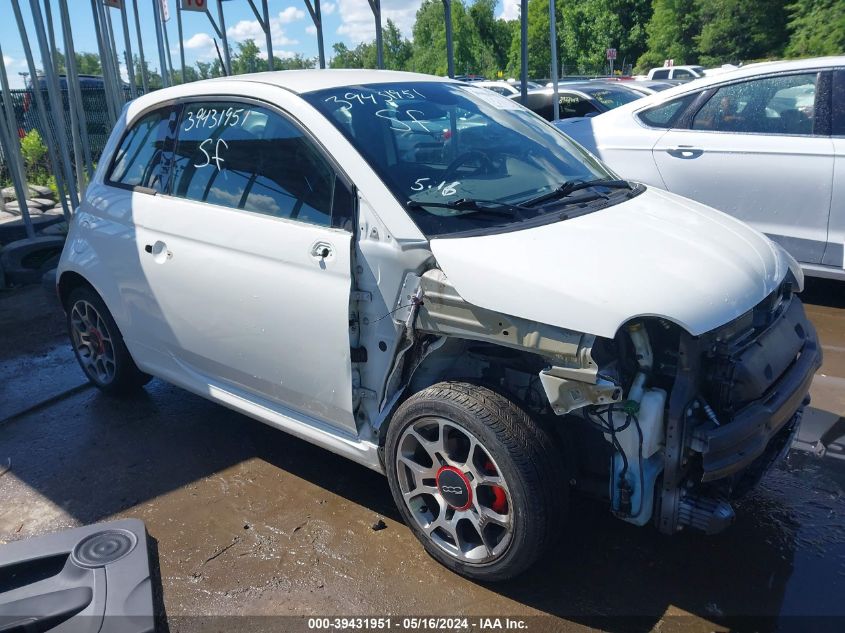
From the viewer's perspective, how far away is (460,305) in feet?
8.30

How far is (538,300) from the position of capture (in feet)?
7.72

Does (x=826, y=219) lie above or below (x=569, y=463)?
above

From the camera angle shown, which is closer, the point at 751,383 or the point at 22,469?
the point at 751,383

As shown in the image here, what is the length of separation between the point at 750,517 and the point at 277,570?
78.3 inches

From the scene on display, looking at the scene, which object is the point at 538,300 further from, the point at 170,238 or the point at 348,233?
the point at 170,238

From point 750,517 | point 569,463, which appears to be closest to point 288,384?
point 569,463

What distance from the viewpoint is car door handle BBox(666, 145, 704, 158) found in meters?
5.46

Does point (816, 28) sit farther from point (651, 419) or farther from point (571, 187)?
point (651, 419)

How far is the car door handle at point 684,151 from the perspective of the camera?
17.9 feet

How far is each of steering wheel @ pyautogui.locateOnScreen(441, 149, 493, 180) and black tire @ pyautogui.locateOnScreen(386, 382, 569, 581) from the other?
36.9 inches

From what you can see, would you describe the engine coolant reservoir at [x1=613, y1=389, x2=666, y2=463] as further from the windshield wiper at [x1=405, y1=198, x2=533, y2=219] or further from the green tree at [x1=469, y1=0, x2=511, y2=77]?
the green tree at [x1=469, y1=0, x2=511, y2=77]

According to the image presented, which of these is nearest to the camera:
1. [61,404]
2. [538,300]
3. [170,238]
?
[538,300]

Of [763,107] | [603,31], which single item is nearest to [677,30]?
[603,31]

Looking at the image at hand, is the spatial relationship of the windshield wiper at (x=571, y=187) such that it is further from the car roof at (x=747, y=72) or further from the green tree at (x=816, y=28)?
the green tree at (x=816, y=28)
